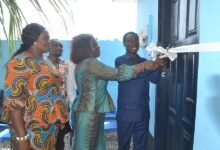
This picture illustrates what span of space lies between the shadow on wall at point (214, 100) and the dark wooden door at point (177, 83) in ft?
1.04

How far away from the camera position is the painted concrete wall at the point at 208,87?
4.05 ft

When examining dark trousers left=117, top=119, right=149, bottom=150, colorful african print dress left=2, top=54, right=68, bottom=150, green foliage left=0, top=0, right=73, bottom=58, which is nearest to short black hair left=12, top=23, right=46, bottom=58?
colorful african print dress left=2, top=54, right=68, bottom=150

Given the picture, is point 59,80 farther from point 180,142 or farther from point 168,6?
point 168,6

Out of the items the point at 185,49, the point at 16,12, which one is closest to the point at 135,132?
the point at 185,49

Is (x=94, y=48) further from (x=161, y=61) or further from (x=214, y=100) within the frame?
(x=214, y=100)

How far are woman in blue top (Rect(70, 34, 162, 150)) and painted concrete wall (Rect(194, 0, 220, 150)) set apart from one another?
747 mm

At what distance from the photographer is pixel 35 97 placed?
1.61 meters

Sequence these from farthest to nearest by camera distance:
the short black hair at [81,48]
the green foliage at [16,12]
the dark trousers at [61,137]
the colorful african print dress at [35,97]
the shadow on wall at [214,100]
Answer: the short black hair at [81,48] < the dark trousers at [61,137] < the colorful african print dress at [35,97] < the shadow on wall at [214,100] < the green foliage at [16,12]

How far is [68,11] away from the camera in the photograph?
1020mm

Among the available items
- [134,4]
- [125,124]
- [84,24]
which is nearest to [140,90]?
[125,124]

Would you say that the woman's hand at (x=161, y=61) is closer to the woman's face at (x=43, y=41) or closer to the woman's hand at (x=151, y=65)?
the woman's hand at (x=151, y=65)

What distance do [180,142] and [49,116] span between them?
1040 mm

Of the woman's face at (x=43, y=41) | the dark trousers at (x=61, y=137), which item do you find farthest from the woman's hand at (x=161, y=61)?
the dark trousers at (x=61, y=137)

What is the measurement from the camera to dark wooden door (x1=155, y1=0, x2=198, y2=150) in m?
1.75
